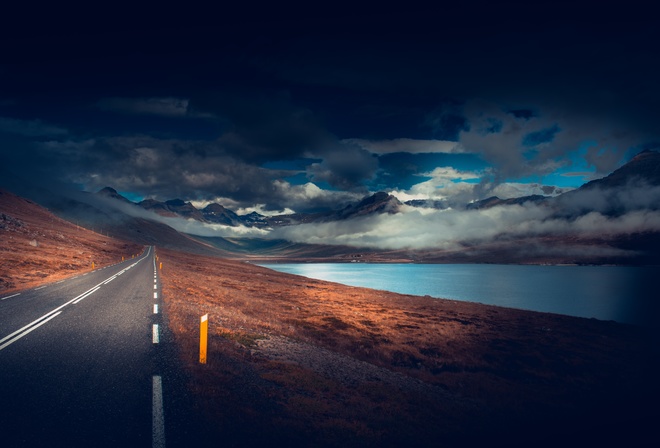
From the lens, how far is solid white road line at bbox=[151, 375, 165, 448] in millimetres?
6559

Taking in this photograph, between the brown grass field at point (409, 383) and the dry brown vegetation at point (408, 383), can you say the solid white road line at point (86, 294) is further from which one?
the dry brown vegetation at point (408, 383)

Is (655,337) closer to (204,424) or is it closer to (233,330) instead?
(233,330)

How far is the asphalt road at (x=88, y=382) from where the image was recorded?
6828 mm

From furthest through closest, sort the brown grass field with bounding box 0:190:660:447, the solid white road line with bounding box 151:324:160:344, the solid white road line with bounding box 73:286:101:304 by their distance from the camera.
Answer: the solid white road line with bounding box 73:286:101:304 → the solid white road line with bounding box 151:324:160:344 → the brown grass field with bounding box 0:190:660:447

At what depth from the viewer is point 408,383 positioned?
621 inches

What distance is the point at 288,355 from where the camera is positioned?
15328mm

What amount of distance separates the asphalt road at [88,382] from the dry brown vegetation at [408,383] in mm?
903

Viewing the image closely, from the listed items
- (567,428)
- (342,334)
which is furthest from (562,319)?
(567,428)

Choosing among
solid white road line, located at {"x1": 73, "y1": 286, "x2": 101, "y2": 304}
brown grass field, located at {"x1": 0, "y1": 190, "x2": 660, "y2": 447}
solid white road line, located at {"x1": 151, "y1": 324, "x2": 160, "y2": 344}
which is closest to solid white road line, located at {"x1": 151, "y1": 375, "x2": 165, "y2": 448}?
brown grass field, located at {"x1": 0, "y1": 190, "x2": 660, "y2": 447}

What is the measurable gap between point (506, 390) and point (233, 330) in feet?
48.3

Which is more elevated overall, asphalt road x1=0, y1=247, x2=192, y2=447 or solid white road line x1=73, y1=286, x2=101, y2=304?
asphalt road x1=0, y1=247, x2=192, y2=447

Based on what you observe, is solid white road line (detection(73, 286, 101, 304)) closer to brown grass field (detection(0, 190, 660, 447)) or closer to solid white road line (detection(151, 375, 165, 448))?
brown grass field (detection(0, 190, 660, 447))

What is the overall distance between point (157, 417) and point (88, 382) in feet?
11.4

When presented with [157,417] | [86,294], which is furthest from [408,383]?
[86,294]
